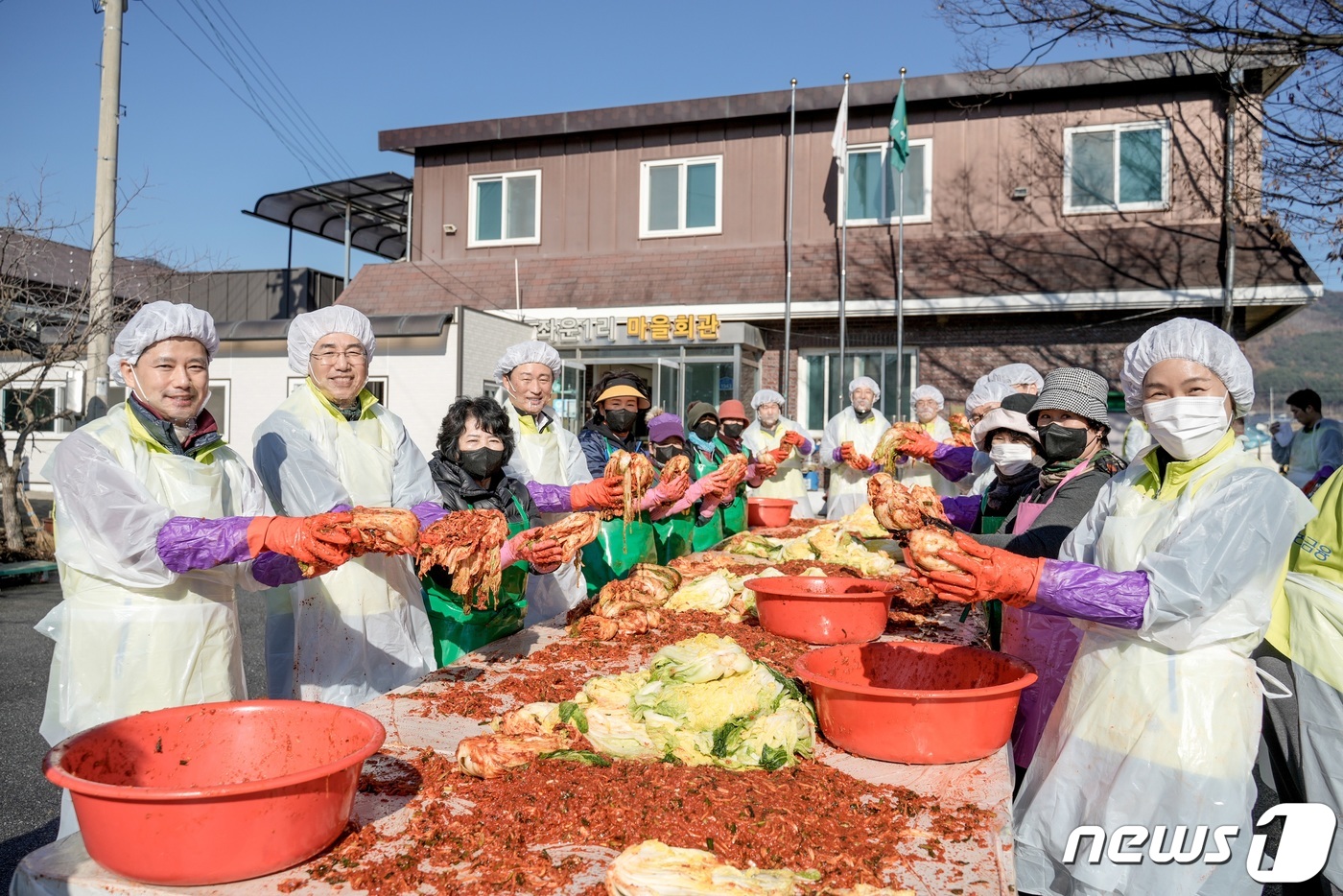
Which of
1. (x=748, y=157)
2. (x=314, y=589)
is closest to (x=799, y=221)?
(x=748, y=157)

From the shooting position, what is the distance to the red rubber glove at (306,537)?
8.22 feet

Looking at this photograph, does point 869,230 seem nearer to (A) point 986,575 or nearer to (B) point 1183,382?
(B) point 1183,382

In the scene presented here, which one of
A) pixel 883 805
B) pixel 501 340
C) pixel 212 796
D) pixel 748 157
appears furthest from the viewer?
pixel 748 157

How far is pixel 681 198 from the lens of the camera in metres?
16.4

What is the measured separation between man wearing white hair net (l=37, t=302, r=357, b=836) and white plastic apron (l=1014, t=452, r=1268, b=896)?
2.16 metres

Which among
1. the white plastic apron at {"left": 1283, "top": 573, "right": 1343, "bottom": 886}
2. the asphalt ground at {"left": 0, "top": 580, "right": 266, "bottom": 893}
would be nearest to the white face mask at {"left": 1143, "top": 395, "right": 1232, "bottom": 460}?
the white plastic apron at {"left": 1283, "top": 573, "right": 1343, "bottom": 886}

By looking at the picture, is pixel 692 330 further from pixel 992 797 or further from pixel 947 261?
pixel 992 797

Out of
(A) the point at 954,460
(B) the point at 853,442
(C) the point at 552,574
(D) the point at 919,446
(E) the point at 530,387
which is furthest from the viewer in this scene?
(B) the point at 853,442

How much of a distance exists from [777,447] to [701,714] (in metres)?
7.41

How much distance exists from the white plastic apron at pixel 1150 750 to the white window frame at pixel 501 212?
15.8 metres

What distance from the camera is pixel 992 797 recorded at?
230cm

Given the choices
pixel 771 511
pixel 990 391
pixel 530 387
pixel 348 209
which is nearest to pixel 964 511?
pixel 990 391

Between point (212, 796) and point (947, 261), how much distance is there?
1430 centimetres

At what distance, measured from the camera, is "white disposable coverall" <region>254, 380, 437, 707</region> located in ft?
11.1
